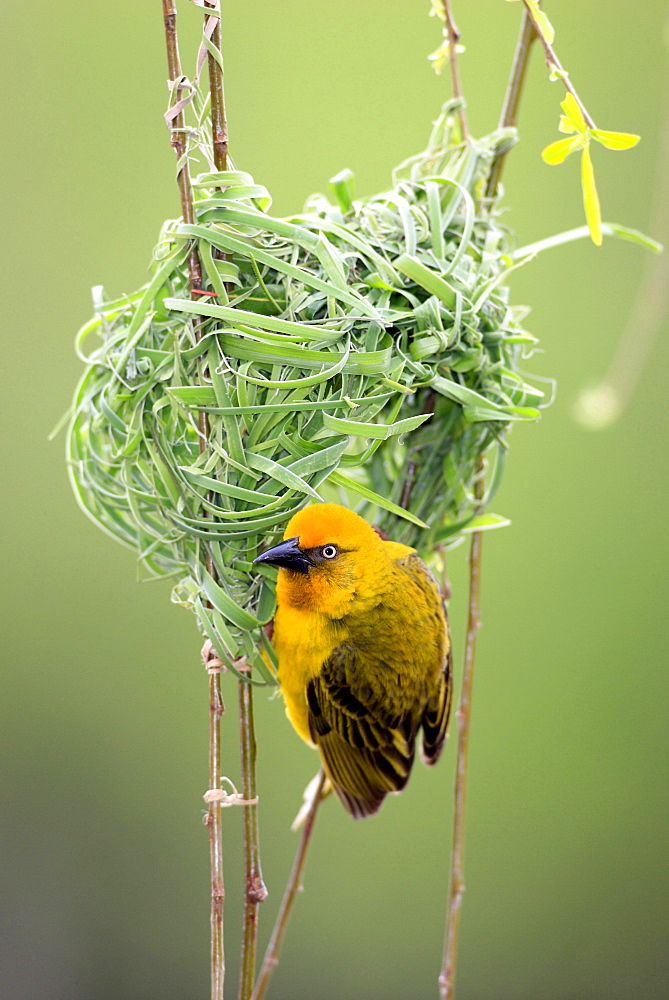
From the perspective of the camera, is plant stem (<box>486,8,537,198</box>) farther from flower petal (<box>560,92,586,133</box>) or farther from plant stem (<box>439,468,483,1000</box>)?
plant stem (<box>439,468,483,1000</box>)

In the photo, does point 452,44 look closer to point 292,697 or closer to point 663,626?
point 292,697

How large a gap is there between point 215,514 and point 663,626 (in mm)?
2354

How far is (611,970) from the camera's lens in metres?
2.84

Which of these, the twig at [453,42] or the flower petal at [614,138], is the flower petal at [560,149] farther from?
the twig at [453,42]

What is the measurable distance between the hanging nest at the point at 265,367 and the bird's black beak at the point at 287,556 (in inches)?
1.1

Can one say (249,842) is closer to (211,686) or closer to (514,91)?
(211,686)

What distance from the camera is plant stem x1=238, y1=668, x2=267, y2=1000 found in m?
0.91

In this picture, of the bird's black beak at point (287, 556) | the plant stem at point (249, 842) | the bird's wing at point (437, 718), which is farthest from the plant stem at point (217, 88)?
the bird's wing at point (437, 718)

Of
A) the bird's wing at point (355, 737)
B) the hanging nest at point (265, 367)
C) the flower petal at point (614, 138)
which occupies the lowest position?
the bird's wing at point (355, 737)

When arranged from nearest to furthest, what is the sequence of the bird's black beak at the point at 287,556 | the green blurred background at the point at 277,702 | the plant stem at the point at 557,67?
the plant stem at the point at 557,67 < the bird's black beak at the point at 287,556 < the green blurred background at the point at 277,702

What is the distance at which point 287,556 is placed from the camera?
3.22 ft

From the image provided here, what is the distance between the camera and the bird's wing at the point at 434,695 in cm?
117

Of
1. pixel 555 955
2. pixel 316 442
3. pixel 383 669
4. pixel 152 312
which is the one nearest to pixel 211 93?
pixel 152 312

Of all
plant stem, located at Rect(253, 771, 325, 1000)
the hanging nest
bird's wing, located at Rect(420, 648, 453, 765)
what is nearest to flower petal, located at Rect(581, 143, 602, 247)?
the hanging nest
